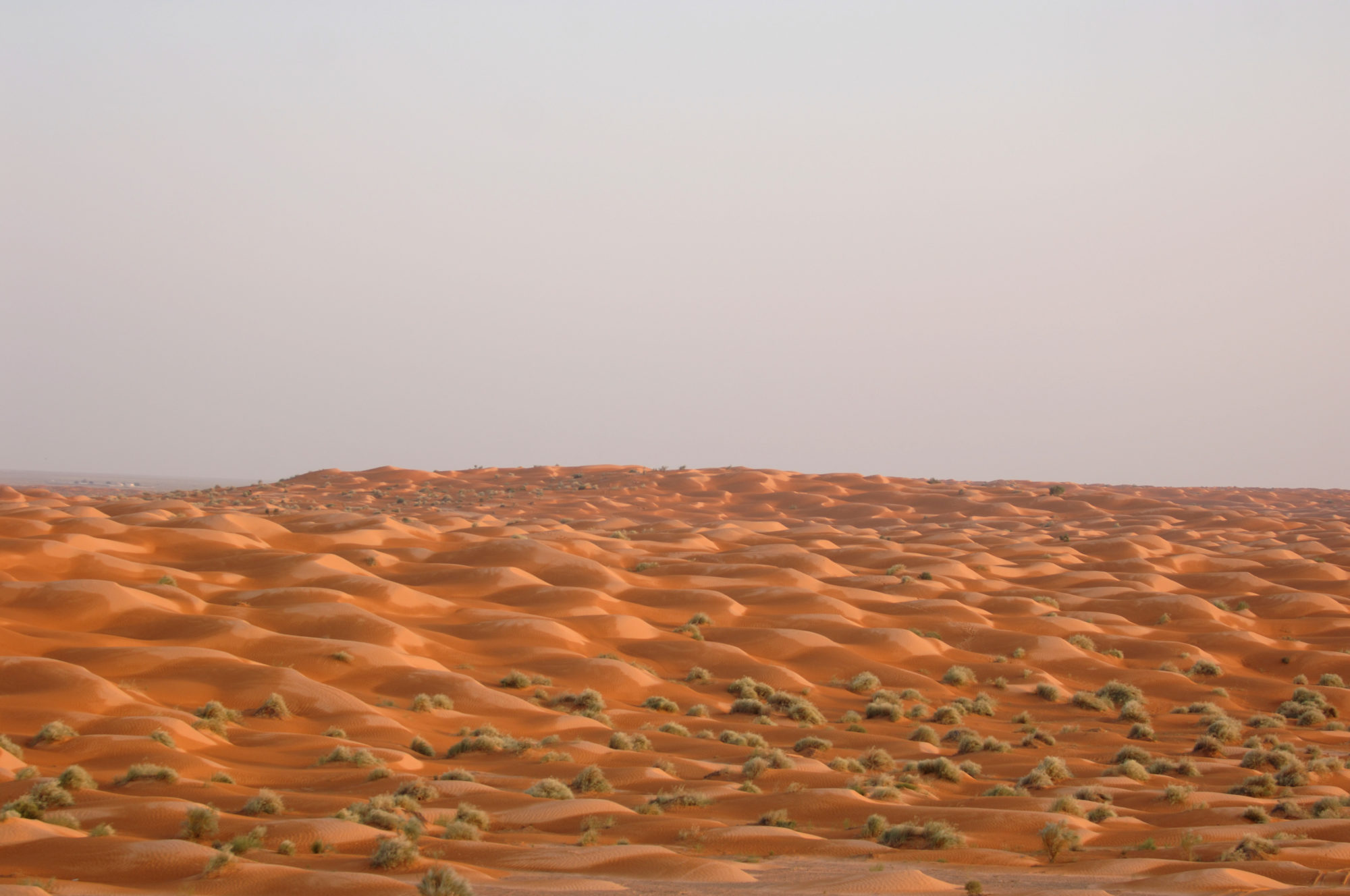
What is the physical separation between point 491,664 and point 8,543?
525 inches

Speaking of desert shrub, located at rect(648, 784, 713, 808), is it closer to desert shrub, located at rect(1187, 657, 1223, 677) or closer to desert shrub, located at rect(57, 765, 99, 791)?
desert shrub, located at rect(57, 765, 99, 791)

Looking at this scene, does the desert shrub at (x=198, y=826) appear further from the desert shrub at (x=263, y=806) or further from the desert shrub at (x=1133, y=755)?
the desert shrub at (x=1133, y=755)

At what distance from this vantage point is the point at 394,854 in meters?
10.6

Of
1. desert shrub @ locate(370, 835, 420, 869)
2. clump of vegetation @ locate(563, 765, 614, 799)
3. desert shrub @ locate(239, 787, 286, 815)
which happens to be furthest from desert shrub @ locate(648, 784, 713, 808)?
desert shrub @ locate(239, 787, 286, 815)

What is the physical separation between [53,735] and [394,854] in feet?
26.2

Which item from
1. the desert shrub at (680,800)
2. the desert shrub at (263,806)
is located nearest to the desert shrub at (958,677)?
the desert shrub at (680,800)

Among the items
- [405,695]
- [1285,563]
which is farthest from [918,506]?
[405,695]

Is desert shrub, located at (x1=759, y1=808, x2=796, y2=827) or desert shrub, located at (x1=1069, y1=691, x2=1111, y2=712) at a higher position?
desert shrub, located at (x1=759, y1=808, x2=796, y2=827)

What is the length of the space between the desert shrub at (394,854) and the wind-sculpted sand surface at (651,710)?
0.12 ft

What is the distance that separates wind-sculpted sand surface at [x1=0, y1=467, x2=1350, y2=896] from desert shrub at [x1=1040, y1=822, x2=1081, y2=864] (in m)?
0.05

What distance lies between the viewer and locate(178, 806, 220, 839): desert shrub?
11547mm

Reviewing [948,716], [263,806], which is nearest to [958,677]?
[948,716]

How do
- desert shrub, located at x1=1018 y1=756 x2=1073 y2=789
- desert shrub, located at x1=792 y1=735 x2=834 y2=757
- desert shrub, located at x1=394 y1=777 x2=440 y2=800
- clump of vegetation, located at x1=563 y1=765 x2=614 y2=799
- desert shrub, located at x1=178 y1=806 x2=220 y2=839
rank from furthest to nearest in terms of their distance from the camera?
desert shrub, located at x1=792 y1=735 x2=834 y2=757 → desert shrub, located at x1=1018 y1=756 x2=1073 y2=789 → clump of vegetation, located at x1=563 y1=765 x2=614 y2=799 → desert shrub, located at x1=394 y1=777 x2=440 y2=800 → desert shrub, located at x1=178 y1=806 x2=220 y2=839

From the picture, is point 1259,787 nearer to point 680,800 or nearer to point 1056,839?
point 1056,839
